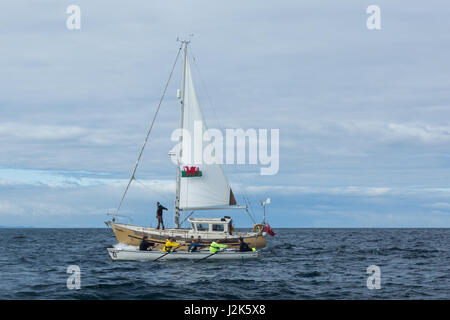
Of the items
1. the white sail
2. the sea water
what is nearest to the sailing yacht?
the white sail

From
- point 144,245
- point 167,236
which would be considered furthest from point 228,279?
point 167,236

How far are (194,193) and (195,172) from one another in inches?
78.8

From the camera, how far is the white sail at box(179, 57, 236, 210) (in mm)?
44250

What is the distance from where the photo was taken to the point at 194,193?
44594mm

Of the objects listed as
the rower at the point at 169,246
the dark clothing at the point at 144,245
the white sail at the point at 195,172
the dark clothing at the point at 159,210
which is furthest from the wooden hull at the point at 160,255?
the white sail at the point at 195,172

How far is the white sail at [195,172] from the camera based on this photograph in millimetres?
44250

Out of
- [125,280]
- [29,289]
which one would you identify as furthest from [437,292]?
[29,289]

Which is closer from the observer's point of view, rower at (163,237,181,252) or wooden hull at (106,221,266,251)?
rower at (163,237,181,252)

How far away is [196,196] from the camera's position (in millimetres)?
44656

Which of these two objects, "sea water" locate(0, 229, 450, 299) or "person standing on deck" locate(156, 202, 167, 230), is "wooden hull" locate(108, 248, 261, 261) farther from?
"person standing on deck" locate(156, 202, 167, 230)

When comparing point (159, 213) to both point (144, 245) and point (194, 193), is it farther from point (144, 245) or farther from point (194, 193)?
point (144, 245)
